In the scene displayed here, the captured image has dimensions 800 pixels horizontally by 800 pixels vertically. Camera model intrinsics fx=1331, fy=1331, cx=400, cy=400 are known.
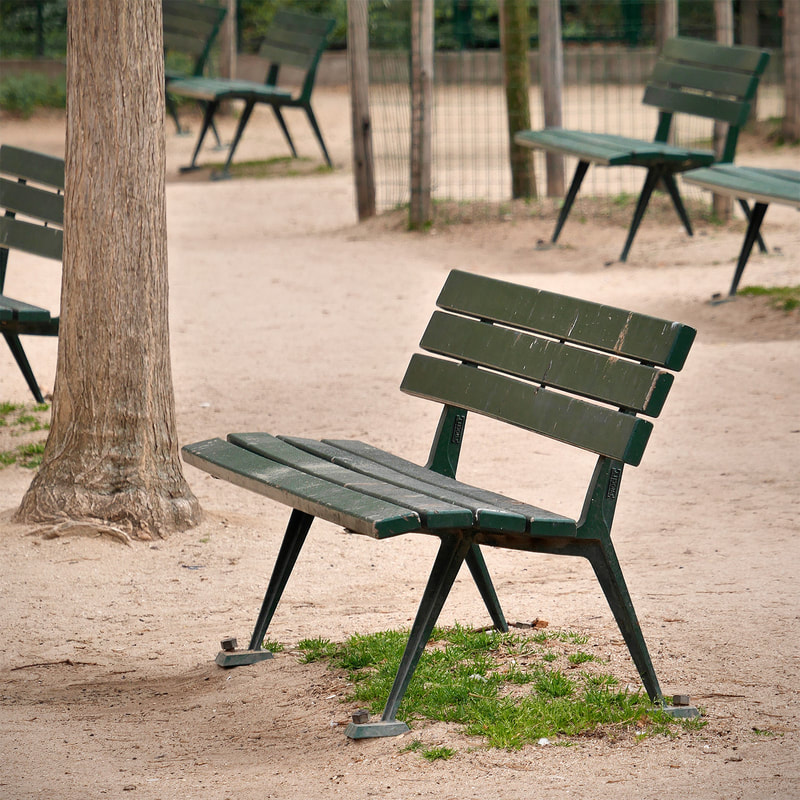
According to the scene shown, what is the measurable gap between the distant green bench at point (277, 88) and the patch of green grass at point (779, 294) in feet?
20.1

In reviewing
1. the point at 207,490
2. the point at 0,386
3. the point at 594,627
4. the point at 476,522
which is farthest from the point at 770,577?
the point at 0,386

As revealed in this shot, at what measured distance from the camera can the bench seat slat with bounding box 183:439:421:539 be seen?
282cm

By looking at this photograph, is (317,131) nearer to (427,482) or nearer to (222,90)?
(222,90)

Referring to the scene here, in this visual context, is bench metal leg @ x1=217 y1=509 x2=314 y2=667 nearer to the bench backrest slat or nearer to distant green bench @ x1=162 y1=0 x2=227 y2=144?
the bench backrest slat

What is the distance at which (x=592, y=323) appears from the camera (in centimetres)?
336

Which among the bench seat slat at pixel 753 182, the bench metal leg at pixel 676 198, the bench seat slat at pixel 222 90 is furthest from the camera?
the bench seat slat at pixel 222 90

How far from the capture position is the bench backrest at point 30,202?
625 cm

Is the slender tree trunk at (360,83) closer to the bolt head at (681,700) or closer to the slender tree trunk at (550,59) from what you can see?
the slender tree trunk at (550,59)

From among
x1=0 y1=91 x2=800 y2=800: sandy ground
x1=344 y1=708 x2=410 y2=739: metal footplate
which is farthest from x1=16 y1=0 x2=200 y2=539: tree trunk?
x1=344 y1=708 x2=410 y2=739: metal footplate

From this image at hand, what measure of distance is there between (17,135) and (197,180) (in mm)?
3372

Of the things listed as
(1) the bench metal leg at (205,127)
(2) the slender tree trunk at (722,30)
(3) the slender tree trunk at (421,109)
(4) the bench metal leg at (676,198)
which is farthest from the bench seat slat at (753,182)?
(1) the bench metal leg at (205,127)

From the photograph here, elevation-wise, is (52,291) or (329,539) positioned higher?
(52,291)

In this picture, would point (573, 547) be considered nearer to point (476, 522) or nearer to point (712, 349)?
point (476, 522)

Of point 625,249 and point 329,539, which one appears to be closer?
point 329,539
